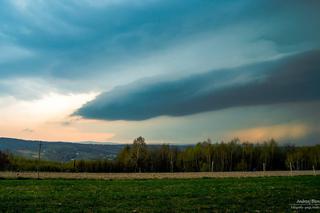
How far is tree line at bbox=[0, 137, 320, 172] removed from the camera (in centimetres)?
13550

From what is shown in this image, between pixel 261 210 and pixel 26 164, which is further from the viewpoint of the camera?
pixel 26 164

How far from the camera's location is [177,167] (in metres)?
159

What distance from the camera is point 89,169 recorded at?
433ft

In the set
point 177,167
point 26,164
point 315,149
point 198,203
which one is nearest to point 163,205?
point 198,203

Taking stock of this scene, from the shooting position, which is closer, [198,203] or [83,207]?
[83,207]

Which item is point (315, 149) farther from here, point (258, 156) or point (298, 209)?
point (298, 209)

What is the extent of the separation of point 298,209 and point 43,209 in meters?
13.0

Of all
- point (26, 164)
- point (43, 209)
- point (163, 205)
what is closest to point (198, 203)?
point (163, 205)

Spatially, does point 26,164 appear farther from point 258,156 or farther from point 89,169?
point 258,156

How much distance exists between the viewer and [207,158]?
170 meters

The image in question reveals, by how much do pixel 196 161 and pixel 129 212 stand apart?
5863 inches

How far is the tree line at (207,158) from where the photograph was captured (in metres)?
136

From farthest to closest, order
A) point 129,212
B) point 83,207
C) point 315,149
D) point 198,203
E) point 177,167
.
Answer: point 315,149 < point 177,167 < point 198,203 < point 83,207 < point 129,212

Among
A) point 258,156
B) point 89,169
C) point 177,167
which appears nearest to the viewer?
point 89,169
